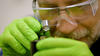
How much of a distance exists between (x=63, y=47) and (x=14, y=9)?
4.97ft

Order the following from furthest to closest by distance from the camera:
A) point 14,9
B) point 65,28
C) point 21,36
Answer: point 14,9
point 21,36
point 65,28

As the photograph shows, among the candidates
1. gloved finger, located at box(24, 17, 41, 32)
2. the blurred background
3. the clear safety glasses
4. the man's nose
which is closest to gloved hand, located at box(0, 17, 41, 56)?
gloved finger, located at box(24, 17, 41, 32)

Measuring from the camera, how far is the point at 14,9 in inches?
81.0

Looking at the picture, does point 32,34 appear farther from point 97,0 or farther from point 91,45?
point 97,0

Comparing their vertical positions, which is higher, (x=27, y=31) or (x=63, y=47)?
(x=63, y=47)

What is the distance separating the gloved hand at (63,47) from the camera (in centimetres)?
69

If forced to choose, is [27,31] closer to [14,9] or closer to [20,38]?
[20,38]

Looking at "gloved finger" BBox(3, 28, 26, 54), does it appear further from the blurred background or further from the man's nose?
the blurred background

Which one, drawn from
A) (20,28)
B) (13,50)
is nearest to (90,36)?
(20,28)

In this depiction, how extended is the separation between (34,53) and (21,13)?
4.61ft

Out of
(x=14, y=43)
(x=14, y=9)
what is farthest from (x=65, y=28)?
(x=14, y=9)

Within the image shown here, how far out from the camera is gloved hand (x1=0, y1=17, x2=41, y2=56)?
126cm

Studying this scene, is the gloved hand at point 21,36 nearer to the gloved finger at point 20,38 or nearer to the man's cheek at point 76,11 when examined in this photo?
the gloved finger at point 20,38

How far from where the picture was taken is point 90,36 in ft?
3.30
